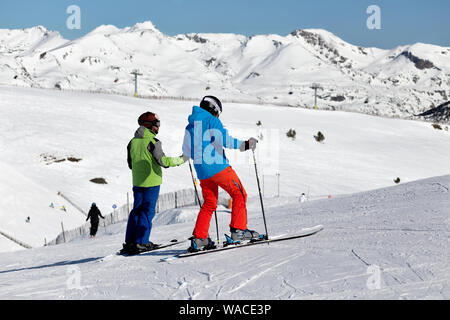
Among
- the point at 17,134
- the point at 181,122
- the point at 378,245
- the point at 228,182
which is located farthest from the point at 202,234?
the point at 181,122

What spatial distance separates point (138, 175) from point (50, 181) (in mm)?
24611

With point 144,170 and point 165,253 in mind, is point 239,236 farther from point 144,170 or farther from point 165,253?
point 144,170

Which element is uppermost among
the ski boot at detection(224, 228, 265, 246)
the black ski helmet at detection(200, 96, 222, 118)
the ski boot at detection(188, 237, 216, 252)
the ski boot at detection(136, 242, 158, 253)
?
the black ski helmet at detection(200, 96, 222, 118)

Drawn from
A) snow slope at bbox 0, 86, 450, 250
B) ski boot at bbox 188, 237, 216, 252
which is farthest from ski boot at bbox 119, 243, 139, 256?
snow slope at bbox 0, 86, 450, 250

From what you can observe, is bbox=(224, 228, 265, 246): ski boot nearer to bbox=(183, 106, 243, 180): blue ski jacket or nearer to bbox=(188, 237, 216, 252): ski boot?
bbox=(188, 237, 216, 252): ski boot

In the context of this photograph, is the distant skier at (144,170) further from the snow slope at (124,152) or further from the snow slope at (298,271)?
the snow slope at (124,152)

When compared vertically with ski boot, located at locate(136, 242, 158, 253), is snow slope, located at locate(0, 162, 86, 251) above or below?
below

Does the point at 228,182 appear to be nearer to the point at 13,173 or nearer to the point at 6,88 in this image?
the point at 13,173

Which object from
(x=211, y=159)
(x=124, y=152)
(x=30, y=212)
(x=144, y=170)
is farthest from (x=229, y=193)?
(x=124, y=152)

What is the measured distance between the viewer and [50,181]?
29.2m

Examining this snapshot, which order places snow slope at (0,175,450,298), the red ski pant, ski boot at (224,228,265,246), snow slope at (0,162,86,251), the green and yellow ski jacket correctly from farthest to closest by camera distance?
snow slope at (0,162,86,251) → the green and yellow ski jacket → ski boot at (224,228,265,246) → the red ski pant → snow slope at (0,175,450,298)

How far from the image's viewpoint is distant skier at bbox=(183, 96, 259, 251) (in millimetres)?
5637

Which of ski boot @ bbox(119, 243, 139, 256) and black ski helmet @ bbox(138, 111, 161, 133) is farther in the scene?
ski boot @ bbox(119, 243, 139, 256)

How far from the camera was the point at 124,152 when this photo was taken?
37.1 meters
